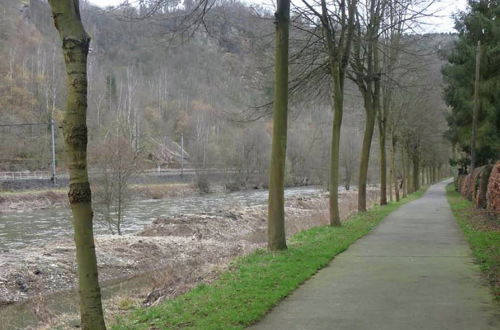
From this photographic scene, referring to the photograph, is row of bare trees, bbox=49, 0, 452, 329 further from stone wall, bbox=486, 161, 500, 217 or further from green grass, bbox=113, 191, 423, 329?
stone wall, bbox=486, 161, 500, 217

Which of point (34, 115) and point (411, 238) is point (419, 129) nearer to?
point (411, 238)

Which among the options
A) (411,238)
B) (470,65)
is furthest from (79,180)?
(470,65)

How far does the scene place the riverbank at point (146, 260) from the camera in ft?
36.1

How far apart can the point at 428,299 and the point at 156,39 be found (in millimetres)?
6964

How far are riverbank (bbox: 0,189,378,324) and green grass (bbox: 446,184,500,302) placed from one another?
4867 mm

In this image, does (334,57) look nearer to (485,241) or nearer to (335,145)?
(335,145)

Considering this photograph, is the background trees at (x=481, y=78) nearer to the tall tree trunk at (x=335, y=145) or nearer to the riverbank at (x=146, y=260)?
the riverbank at (x=146, y=260)

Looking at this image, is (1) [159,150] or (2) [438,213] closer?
(2) [438,213]

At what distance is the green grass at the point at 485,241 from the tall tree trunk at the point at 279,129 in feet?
13.6

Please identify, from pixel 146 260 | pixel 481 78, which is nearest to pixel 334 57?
pixel 146 260

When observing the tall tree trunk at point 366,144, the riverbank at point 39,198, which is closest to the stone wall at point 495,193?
the tall tree trunk at point 366,144

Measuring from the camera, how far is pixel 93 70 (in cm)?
9438

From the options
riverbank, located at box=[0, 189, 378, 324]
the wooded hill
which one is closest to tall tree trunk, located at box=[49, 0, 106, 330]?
the wooded hill

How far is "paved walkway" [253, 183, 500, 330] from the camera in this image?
6.08 m
